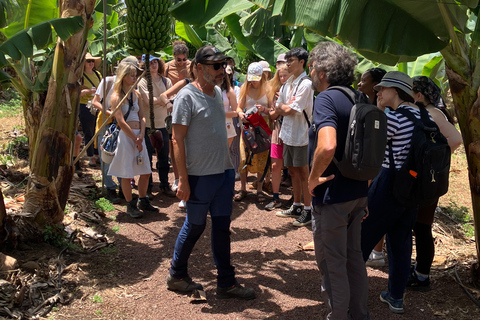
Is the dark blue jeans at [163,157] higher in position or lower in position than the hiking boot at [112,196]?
higher

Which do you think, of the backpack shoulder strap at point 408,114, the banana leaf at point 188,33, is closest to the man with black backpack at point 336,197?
the backpack shoulder strap at point 408,114

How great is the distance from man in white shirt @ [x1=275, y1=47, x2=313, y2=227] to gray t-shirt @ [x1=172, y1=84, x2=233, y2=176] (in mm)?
2326

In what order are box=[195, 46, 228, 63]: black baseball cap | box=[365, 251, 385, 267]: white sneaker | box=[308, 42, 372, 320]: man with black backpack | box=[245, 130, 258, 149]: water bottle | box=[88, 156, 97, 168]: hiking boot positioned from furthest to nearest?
box=[88, 156, 97, 168]: hiking boot → box=[245, 130, 258, 149]: water bottle → box=[365, 251, 385, 267]: white sneaker → box=[195, 46, 228, 63]: black baseball cap → box=[308, 42, 372, 320]: man with black backpack

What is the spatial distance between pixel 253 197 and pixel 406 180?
161 inches

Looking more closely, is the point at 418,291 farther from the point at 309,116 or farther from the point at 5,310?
the point at 5,310

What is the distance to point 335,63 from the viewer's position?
3545 mm

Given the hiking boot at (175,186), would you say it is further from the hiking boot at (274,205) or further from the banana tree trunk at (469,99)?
the banana tree trunk at (469,99)

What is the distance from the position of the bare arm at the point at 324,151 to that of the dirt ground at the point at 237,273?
1.37 meters

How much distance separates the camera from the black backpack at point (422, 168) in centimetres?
373

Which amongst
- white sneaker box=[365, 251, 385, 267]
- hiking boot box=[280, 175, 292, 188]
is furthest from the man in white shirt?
hiking boot box=[280, 175, 292, 188]

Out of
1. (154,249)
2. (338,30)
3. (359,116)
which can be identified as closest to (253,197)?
(154,249)

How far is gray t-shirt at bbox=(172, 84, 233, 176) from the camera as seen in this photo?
13.2 feet

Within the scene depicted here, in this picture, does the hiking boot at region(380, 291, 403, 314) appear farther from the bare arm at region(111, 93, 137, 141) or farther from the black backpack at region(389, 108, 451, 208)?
the bare arm at region(111, 93, 137, 141)

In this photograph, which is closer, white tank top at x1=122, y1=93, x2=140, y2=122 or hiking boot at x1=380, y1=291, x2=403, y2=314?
hiking boot at x1=380, y1=291, x2=403, y2=314
